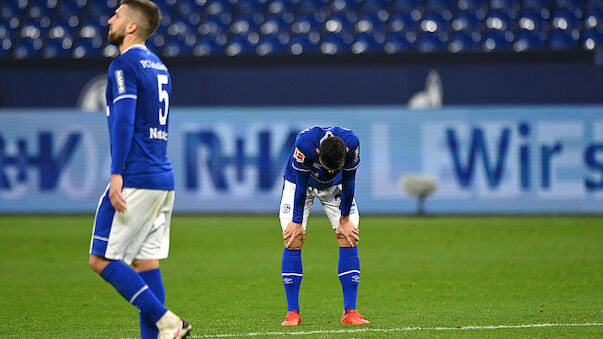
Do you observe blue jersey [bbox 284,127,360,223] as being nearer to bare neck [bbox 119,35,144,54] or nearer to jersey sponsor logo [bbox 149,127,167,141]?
jersey sponsor logo [bbox 149,127,167,141]

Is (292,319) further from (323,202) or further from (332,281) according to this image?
(332,281)

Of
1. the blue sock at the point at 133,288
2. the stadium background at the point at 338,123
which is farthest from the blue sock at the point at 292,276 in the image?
the stadium background at the point at 338,123

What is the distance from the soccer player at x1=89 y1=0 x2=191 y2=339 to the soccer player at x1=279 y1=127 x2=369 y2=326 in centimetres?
143

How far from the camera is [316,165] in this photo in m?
6.79

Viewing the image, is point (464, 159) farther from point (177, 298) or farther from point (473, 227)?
point (177, 298)

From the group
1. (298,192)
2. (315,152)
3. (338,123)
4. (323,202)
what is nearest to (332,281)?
(323,202)

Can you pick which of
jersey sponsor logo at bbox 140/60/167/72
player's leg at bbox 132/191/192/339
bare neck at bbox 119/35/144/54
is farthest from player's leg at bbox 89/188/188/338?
bare neck at bbox 119/35/144/54

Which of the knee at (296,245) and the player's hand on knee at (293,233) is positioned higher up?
the player's hand on knee at (293,233)

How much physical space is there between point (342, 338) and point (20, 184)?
48.3ft

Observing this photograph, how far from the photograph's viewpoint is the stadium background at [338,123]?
1390 cm

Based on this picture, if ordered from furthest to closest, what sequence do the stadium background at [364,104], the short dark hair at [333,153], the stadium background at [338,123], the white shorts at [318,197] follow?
the stadium background at [364,104] → the stadium background at [338,123] → the white shorts at [318,197] → the short dark hair at [333,153]

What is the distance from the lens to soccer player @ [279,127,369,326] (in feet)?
21.9

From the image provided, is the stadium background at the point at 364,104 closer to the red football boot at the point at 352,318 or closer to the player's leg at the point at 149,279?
the red football boot at the point at 352,318

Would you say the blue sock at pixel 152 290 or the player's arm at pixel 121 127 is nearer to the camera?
the player's arm at pixel 121 127
